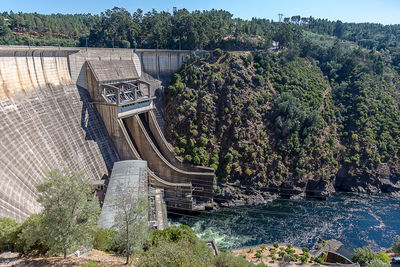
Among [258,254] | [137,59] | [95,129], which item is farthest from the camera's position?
[137,59]

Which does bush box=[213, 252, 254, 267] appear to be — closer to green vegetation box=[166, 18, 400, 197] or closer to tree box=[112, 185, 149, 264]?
tree box=[112, 185, 149, 264]

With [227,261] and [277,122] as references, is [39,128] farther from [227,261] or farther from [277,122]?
[277,122]

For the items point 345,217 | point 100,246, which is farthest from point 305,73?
point 100,246

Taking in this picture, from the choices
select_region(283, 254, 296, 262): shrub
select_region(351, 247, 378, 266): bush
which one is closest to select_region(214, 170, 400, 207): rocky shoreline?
select_region(283, 254, 296, 262): shrub

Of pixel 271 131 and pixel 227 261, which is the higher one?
pixel 227 261

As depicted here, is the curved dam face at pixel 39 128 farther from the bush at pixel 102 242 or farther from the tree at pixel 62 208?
the tree at pixel 62 208

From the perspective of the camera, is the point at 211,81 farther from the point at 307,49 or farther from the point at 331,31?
the point at 331,31

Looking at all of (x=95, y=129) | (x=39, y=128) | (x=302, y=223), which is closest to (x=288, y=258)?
(x=302, y=223)

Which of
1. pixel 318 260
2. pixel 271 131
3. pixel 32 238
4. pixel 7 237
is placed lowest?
pixel 318 260
